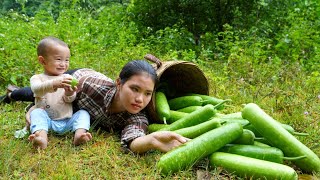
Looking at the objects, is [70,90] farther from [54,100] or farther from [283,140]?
[283,140]

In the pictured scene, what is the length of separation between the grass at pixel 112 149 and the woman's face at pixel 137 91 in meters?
0.39

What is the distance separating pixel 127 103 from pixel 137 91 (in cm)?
13

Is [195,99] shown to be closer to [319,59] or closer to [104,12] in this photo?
[319,59]

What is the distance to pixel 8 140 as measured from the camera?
12.2ft

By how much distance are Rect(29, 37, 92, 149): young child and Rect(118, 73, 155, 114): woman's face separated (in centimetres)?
42

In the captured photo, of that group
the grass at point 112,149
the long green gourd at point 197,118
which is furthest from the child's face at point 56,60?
the long green gourd at point 197,118

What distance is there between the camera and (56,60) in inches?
150

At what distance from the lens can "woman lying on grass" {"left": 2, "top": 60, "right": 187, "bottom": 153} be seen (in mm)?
3428

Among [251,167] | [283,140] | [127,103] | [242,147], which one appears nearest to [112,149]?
[127,103]

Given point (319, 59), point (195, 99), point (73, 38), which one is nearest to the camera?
point (195, 99)

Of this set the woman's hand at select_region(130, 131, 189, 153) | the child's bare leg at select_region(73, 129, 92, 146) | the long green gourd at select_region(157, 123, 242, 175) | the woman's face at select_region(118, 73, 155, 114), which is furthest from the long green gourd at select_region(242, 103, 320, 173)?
A: the child's bare leg at select_region(73, 129, 92, 146)

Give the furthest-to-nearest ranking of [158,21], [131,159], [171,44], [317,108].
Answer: [158,21], [171,44], [317,108], [131,159]

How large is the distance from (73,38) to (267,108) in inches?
150

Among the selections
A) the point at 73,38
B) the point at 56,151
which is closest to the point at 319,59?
the point at 73,38
